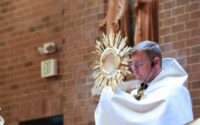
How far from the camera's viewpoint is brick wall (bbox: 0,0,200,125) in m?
7.31

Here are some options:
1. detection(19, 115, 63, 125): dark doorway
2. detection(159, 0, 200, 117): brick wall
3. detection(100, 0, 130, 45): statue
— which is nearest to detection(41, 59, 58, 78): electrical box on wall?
detection(19, 115, 63, 125): dark doorway

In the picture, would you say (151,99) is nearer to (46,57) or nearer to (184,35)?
(184,35)

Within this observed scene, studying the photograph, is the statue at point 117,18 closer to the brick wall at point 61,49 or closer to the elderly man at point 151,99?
the brick wall at point 61,49

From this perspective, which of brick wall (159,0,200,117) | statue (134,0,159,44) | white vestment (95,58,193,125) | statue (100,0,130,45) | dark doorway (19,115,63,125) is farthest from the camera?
dark doorway (19,115,63,125)

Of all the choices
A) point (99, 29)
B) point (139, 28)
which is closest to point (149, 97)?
point (139, 28)

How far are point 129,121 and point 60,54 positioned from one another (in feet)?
15.6

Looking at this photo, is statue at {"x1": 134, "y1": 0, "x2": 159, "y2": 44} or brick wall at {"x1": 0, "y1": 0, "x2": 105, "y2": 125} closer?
statue at {"x1": 134, "y1": 0, "x2": 159, "y2": 44}

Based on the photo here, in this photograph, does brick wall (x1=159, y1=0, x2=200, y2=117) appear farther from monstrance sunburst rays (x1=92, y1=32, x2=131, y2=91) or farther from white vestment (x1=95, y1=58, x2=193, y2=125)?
white vestment (x1=95, y1=58, x2=193, y2=125)

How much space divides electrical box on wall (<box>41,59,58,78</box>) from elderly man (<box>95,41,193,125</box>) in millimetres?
4465

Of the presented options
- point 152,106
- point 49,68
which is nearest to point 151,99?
point 152,106

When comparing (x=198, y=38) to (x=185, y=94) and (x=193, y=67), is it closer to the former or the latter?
(x=193, y=67)

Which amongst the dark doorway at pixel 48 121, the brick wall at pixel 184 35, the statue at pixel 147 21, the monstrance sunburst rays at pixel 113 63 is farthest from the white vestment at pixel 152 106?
the dark doorway at pixel 48 121

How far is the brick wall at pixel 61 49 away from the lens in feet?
24.0

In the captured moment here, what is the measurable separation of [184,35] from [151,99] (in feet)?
8.52
